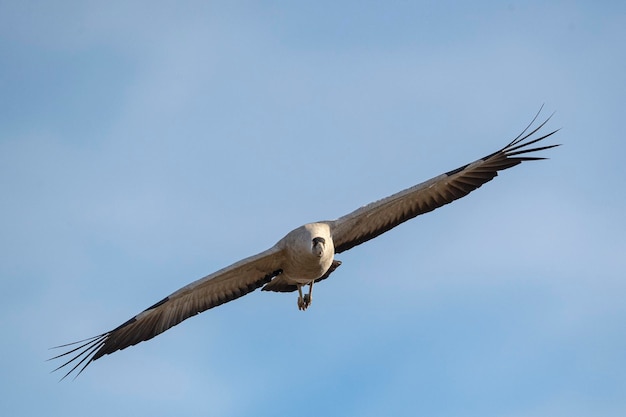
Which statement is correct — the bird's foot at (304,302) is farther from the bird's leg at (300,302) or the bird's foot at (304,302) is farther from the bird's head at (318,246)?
the bird's head at (318,246)

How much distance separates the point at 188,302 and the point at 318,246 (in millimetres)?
2701

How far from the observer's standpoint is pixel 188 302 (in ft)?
76.0

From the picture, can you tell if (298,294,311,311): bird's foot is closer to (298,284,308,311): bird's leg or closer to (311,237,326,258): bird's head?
(298,284,308,311): bird's leg

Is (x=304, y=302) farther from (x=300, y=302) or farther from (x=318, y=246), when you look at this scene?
(x=318, y=246)

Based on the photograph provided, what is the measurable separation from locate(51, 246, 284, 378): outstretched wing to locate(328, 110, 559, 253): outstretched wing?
1.21m

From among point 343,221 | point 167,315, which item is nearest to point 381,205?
point 343,221

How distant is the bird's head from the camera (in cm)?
2180

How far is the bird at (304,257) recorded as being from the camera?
22.3m

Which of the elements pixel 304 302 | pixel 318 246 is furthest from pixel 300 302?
pixel 318 246

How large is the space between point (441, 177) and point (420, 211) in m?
1.09

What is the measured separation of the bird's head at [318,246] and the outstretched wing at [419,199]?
0.75 meters

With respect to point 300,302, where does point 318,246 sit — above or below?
above

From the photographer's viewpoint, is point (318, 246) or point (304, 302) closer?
point (318, 246)

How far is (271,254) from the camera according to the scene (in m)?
22.6
